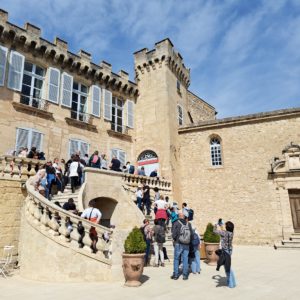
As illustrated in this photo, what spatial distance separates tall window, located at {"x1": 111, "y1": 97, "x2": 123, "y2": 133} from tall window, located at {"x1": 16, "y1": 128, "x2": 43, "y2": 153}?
5312 mm

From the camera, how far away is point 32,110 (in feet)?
45.3

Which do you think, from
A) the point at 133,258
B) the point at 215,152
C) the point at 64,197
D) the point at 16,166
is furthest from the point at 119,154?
the point at 133,258

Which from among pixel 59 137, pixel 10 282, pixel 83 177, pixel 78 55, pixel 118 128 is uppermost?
pixel 78 55

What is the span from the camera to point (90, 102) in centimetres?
1688

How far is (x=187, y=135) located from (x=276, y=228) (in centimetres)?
783

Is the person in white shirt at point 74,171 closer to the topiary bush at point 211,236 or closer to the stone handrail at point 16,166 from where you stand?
the stone handrail at point 16,166

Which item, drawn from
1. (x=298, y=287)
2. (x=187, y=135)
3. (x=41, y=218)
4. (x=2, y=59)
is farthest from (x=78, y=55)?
(x=298, y=287)

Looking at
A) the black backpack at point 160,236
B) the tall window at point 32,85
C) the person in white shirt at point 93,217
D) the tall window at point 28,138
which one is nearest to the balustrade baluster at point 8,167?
the tall window at point 28,138

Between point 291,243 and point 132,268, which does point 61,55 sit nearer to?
point 132,268

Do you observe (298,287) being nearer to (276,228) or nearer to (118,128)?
(276,228)

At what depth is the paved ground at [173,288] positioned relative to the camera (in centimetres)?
520

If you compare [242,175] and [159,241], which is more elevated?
[242,175]

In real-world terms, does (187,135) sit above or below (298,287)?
above

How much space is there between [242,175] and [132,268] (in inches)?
468
